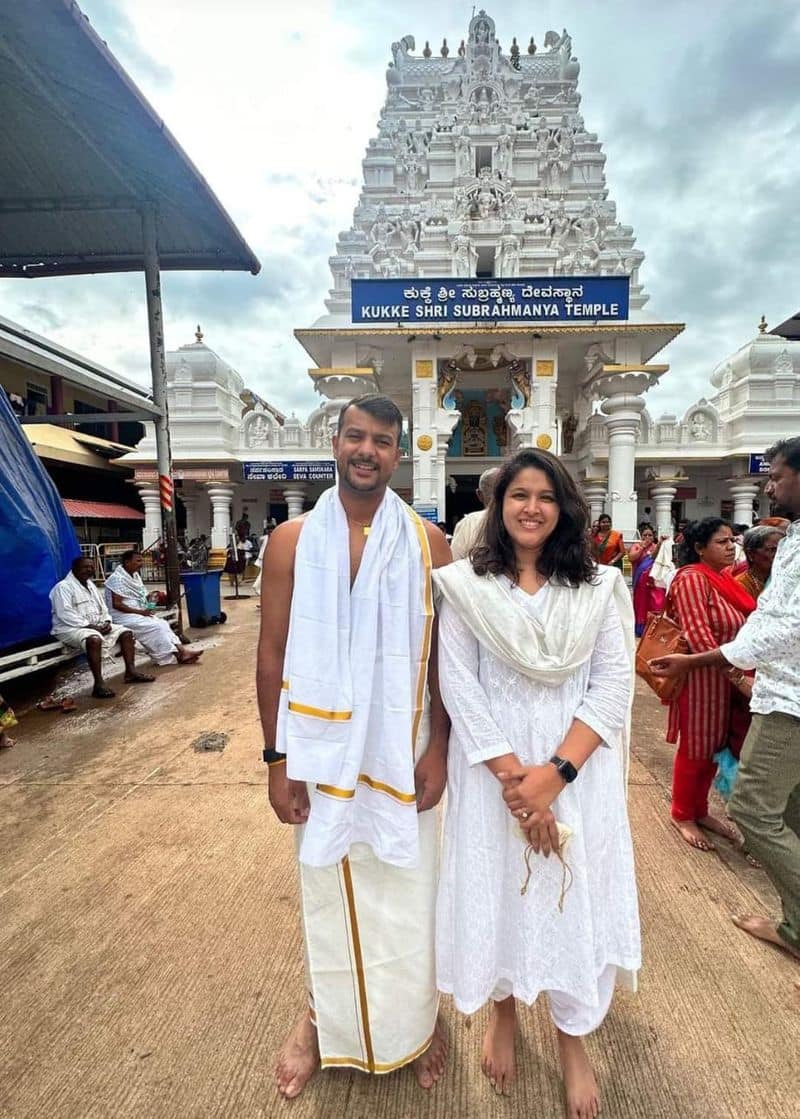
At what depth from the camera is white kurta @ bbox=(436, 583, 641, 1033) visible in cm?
122

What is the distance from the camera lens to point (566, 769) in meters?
1.19

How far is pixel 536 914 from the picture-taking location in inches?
48.4

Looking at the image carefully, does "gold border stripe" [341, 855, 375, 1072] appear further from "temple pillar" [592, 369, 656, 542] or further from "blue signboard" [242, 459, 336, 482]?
"blue signboard" [242, 459, 336, 482]

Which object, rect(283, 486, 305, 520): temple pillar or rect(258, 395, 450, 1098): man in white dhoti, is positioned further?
rect(283, 486, 305, 520): temple pillar

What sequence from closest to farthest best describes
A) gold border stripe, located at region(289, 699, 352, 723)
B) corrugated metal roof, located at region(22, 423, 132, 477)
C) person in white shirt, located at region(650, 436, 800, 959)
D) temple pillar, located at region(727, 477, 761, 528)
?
1. gold border stripe, located at region(289, 699, 352, 723)
2. person in white shirt, located at region(650, 436, 800, 959)
3. corrugated metal roof, located at region(22, 423, 132, 477)
4. temple pillar, located at region(727, 477, 761, 528)

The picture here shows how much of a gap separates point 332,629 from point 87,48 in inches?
161

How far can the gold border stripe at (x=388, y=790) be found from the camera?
121 cm

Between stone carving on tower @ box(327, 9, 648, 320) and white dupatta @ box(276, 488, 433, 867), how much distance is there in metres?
13.6

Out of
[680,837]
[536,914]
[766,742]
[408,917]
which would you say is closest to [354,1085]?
[408,917]

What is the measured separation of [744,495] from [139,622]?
16805mm

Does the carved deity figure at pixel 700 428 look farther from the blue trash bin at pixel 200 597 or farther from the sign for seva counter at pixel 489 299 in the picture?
the blue trash bin at pixel 200 597

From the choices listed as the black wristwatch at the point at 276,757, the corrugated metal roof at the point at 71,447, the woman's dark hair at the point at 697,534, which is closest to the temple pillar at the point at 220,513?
the corrugated metal roof at the point at 71,447

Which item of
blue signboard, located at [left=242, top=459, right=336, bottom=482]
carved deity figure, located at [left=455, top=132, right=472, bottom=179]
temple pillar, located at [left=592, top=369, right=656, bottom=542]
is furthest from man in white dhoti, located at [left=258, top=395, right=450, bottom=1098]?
carved deity figure, located at [left=455, top=132, right=472, bottom=179]

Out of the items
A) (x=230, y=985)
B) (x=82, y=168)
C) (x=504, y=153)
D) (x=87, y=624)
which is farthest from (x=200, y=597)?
(x=504, y=153)
